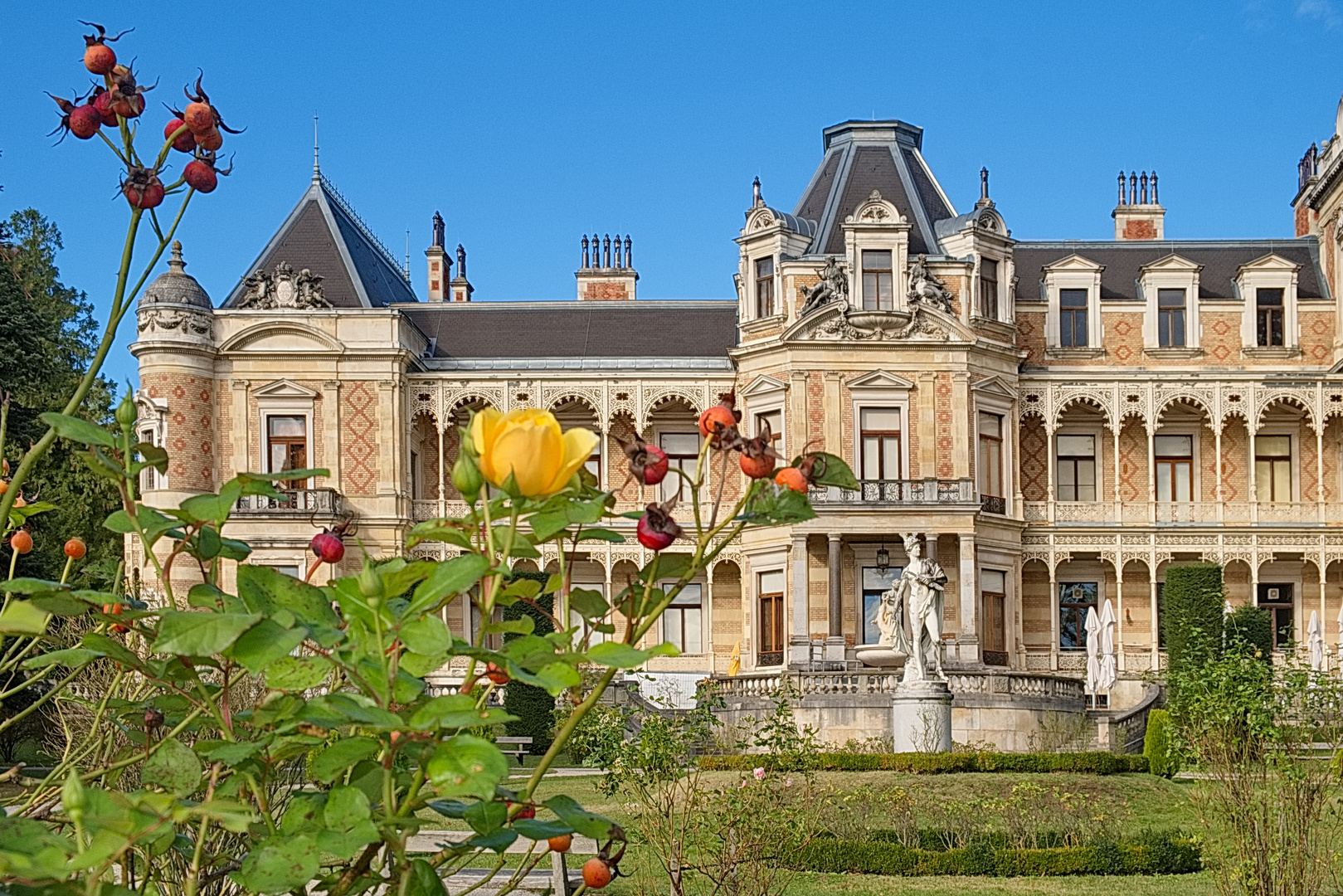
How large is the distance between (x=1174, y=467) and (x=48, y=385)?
23.0 m

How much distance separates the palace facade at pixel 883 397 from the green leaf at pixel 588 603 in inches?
1087

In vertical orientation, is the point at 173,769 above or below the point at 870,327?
below

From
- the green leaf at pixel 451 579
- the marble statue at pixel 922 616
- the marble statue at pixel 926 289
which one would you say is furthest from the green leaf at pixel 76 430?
the marble statue at pixel 926 289

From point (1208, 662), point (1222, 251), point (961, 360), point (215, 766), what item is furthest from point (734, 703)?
point (215, 766)

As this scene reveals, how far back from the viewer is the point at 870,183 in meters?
33.9

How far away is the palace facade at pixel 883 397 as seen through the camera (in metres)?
31.6

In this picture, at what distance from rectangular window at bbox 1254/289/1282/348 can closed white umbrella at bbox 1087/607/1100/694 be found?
34.1ft

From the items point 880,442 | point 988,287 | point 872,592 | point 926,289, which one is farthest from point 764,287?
point 872,592

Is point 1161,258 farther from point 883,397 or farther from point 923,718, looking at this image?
point 923,718

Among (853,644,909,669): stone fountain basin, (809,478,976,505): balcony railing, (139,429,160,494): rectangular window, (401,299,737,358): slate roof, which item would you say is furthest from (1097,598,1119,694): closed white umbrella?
(139,429,160,494): rectangular window

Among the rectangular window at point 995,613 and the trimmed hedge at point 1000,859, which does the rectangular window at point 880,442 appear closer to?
the rectangular window at point 995,613

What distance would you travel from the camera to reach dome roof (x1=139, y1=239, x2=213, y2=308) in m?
31.5

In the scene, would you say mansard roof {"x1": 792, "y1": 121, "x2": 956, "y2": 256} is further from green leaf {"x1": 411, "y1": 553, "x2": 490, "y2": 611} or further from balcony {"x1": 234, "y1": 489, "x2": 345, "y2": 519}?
green leaf {"x1": 411, "y1": 553, "x2": 490, "y2": 611}

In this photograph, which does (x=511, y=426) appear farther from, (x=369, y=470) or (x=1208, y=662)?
(x=369, y=470)
